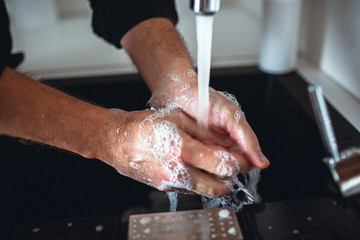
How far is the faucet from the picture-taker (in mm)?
507

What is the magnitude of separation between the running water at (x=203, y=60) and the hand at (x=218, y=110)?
1 cm

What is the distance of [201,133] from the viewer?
2.45 feet

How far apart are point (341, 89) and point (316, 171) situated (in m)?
0.27

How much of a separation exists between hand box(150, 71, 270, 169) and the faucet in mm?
257

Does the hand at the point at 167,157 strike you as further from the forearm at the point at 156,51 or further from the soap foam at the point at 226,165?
Result: the forearm at the point at 156,51

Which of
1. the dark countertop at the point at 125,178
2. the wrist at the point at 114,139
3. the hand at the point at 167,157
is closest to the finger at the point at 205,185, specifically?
the hand at the point at 167,157

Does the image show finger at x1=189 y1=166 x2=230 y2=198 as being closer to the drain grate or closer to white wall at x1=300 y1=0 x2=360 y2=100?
the drain grate

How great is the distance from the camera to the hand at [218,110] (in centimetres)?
69

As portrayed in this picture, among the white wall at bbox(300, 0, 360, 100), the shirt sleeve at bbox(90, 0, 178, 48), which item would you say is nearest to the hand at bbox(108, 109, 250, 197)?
the shirt sleeve at bbox(90, 0, 178, 48)

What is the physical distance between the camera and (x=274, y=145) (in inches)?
38.5

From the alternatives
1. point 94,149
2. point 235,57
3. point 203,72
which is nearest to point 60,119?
point 94,149

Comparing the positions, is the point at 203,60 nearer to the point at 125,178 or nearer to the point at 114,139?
the point at 114,139

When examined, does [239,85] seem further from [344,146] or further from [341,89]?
[344,146]

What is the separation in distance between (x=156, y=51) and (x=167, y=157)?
35 centimetres
